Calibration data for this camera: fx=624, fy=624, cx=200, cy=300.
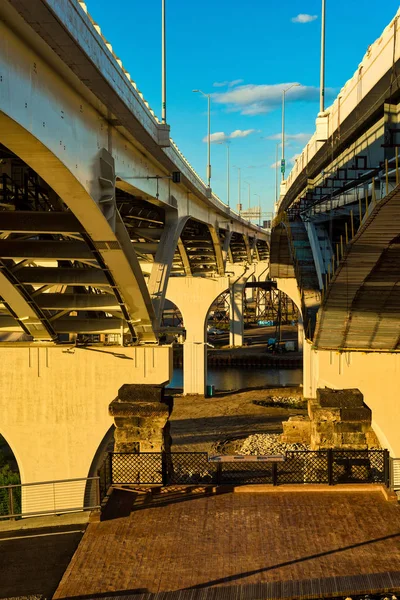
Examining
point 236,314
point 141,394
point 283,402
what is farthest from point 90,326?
point 236,314

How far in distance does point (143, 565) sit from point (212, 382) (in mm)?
37589

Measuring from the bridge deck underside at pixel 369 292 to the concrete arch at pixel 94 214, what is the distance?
15.4 ft

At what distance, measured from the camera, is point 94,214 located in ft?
36.9

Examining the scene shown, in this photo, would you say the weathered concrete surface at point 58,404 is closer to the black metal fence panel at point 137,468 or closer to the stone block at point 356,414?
the black metal fence panel at point 137,468

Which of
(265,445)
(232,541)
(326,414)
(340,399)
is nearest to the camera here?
(232,541)

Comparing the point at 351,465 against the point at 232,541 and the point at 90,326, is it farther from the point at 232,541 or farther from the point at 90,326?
the point at 90,326

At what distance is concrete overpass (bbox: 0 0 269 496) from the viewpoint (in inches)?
314

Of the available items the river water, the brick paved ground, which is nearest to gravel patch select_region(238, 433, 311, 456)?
the brick paved ground

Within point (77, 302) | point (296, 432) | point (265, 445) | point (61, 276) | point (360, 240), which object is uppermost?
point (360, 240)

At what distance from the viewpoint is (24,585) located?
944cm

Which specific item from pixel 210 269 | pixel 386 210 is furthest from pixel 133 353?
pixel 210 269

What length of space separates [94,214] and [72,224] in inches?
54.0

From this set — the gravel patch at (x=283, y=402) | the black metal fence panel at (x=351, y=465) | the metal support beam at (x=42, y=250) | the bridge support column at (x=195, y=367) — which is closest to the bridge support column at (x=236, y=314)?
the bridge support column at (x=195, y=367)

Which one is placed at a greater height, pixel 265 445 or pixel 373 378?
pixel 373 378
